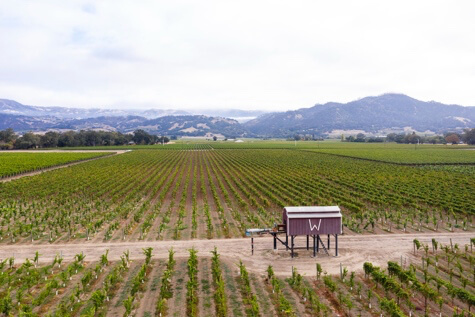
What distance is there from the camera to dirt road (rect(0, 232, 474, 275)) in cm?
1923

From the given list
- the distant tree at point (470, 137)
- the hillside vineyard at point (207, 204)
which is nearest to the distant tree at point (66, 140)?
the hillside vineyard at point (207, 204)

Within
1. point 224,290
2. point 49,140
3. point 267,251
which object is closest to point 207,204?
point 267,251

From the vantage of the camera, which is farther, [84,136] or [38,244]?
[84,136]

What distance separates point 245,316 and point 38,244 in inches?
666

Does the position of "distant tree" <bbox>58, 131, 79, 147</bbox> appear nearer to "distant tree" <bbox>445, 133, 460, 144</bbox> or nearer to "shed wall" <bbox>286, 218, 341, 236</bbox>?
"shed wall" <bbox>286, 218, 341, 236</bbox>

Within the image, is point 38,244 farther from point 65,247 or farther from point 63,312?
point 63,312

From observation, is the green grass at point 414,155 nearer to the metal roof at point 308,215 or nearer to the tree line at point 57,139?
the metal roof at point 308,215

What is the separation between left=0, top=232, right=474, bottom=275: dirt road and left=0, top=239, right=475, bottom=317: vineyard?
73cm

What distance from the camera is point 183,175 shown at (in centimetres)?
5731

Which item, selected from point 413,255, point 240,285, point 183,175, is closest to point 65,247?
point 240,285

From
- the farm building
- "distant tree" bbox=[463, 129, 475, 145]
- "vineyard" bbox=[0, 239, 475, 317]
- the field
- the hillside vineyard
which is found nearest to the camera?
"vineyard" bbox=[0, 239, 475, 317]

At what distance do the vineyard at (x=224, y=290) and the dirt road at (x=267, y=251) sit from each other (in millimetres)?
729

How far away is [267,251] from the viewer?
21.3 metres

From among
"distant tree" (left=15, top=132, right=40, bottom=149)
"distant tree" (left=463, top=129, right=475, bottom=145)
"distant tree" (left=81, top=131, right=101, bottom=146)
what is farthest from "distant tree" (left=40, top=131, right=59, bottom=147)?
"distant tree" (left=463, top=129, right=475, bottom=145)
